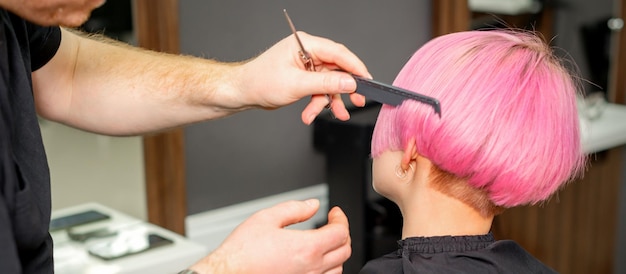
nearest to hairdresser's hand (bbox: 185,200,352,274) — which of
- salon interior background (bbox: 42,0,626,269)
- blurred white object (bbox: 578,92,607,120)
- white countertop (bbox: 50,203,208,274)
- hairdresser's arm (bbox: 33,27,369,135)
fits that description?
hairdresser's arm (bbox: 33,27,369,135)

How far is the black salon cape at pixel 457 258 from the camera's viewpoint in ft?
4.35

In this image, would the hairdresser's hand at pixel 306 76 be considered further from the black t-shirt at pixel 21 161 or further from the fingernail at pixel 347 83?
the black t-shirt at pixel 21 161

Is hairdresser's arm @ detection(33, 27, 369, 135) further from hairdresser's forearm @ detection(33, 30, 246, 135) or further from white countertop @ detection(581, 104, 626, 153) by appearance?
white countertop @ detection(581, 104, 626, 153)

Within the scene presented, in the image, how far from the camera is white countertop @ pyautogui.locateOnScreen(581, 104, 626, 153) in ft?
9.55

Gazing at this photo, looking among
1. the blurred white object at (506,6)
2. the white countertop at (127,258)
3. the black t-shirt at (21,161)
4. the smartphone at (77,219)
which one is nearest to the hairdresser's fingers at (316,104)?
the black t-shirt at (21,161)

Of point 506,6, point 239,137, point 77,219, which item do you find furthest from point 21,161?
point 506,6

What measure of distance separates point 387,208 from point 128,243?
904 millimetres

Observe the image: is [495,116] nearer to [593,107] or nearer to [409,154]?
[409,154]

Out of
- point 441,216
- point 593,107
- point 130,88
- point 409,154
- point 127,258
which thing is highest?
point 130,88

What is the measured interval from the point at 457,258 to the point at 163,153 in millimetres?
1174

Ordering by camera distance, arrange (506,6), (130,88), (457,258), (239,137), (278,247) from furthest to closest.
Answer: (506,6), (239,137), (130,88), (457,258), (278,247)

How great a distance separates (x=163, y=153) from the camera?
7.47ft

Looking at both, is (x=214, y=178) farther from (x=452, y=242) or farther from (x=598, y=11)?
(x=598, y=11)

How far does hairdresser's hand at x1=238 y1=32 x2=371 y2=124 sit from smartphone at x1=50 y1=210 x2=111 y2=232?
101 centimetres
